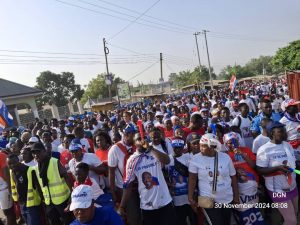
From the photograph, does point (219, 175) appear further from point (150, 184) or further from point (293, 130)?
point (293, 130)

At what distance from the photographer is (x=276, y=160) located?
13.2ft

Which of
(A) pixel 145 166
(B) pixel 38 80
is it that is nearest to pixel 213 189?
(A) pixel 145 166

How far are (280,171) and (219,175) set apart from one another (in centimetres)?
78

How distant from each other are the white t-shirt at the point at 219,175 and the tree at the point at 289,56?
70.5 ft

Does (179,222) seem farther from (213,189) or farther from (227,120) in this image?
(227,120)

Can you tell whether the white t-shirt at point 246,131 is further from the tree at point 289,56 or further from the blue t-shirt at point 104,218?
the tree at point 289,56

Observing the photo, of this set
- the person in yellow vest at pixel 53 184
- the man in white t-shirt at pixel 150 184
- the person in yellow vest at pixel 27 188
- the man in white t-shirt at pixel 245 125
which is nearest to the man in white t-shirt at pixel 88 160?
the person in yellow vest at pixel 53 184

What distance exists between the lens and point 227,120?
7.30 metres

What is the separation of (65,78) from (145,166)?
58273 millimetres

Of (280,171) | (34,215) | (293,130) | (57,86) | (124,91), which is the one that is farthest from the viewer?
(57,86)

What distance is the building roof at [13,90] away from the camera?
2367 cm

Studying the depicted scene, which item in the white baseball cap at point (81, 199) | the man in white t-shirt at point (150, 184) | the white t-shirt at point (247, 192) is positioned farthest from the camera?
the white t-shirt at point (247, 192)

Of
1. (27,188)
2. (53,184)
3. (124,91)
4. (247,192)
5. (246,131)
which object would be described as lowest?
(247,192)

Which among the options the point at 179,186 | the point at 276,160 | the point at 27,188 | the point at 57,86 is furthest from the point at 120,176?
the point at 57,86
